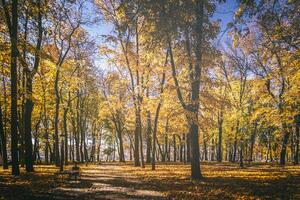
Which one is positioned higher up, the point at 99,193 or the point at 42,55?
the point at 42,55

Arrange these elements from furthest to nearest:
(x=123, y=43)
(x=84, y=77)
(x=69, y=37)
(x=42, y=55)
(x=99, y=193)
Answer: (x=84, y=77) → (x=123, y=43) → (x=69, y=37) → (x=42, y=55) → (x=99, y=193)

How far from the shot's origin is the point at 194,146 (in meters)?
18.4

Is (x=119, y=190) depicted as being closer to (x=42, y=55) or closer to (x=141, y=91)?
(x=42, y=55)

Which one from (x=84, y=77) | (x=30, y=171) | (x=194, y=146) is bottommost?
(x=30, y=171)

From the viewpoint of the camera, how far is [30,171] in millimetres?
22172

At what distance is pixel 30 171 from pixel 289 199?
17523 mm

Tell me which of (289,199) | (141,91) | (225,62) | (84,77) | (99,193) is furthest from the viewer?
(225,62)

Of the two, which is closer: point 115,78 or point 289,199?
point 289,199

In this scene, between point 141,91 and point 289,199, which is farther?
point 141,91

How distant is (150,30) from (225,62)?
75.6 ft

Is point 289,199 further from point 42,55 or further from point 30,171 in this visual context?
point 30,171

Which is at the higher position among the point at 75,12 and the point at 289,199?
the point at 75,12

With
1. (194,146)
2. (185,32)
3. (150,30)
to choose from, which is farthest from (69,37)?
(194,146)

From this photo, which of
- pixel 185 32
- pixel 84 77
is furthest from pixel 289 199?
pixel 84 77
